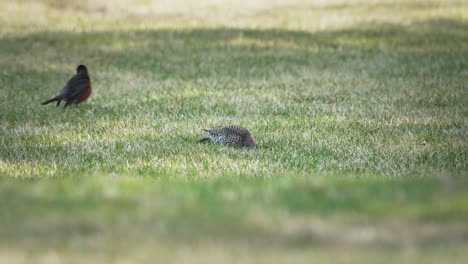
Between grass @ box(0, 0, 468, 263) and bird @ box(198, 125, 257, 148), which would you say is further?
bird @ box(198, 125, 257, 148)

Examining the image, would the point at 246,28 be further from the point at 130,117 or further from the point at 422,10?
the point at 130,117

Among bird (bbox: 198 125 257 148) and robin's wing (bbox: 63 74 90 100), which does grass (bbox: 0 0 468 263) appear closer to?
bird (bbox: 198 125 257 148)

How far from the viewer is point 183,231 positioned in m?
4.80

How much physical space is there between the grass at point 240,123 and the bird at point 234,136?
161mm

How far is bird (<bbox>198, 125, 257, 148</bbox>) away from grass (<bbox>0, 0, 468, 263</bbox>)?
16cm

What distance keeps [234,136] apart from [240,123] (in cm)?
193

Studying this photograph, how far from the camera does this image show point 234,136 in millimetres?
9516

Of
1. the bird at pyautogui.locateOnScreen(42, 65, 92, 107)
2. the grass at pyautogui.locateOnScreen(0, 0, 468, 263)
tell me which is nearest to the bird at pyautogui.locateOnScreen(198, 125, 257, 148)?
the grass at pyautogui.locateOnScreen(0, 0, 468, 263)

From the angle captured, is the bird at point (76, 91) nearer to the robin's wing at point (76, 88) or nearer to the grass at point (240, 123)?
the robin's wing at point (76, 88)

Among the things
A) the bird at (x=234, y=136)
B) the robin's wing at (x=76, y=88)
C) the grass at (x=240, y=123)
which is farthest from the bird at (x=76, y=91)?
the bird at (x=234, y=136)

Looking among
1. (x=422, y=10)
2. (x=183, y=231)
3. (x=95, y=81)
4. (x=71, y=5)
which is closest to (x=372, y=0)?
(x=422, y=10)

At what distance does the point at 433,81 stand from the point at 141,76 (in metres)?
6.10

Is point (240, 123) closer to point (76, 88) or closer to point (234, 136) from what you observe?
point (234, 136)

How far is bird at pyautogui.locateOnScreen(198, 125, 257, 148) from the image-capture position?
31.1ft
